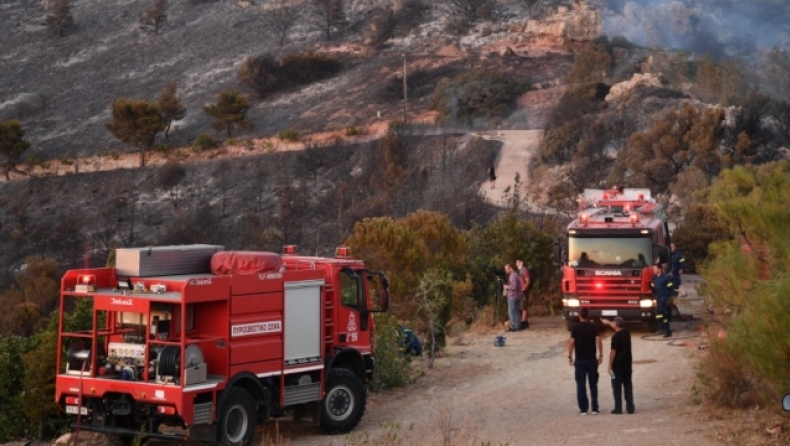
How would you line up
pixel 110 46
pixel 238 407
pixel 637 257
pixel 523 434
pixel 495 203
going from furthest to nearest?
pixel 110 46 < pixel 495 203 < pixel 637 257 < pixel 523 434 < pixel 238 407

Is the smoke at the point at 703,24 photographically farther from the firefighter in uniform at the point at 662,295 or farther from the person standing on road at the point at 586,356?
the person standing on road at the point at 586,356

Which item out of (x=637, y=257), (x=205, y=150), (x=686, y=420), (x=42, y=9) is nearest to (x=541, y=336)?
(x=637, y=257)

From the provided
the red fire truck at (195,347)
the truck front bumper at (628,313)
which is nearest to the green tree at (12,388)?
the red fire truck at (195,347)

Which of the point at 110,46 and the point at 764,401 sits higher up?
the point at 110,46

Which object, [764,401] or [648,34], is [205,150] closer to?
[648,34]

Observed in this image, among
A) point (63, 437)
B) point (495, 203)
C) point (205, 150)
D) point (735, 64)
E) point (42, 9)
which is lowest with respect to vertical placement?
point (63, 437)

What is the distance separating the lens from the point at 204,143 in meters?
75.7

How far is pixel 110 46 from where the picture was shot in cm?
10631

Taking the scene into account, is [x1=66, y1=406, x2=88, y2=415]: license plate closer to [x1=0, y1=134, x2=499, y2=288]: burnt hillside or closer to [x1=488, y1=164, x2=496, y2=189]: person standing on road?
[x1=0, y1=134, x2=499, y2=288]: burnt hillside

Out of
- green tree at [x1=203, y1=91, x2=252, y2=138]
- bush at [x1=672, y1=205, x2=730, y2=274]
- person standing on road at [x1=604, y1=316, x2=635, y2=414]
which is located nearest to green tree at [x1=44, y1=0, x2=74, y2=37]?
green tree at [x1=203, y1=91, x2=252, y2=138]

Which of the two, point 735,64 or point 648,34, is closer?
point 735,64

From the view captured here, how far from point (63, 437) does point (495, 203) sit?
38.3 metres

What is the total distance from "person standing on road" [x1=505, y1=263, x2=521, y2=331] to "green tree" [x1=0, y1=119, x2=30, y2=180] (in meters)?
57.0

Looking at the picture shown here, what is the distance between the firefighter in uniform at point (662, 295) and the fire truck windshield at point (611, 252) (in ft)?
1.29
